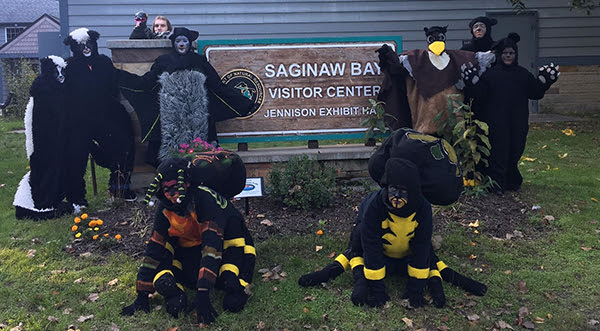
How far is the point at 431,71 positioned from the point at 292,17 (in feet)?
21.1

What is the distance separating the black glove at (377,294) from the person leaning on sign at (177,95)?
279 centimetres

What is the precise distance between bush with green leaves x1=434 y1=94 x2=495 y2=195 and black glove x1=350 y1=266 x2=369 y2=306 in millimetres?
2500

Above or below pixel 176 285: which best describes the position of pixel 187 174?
above

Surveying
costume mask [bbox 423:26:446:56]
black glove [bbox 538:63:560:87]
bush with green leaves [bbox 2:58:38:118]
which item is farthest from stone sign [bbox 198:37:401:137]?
bush with green leaves [bbox 2:58:38:118]

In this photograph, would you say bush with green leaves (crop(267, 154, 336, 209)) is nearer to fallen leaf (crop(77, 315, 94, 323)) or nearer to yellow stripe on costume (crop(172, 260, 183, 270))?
yellow stripe on costume (crop(172, 260, 183, 270))

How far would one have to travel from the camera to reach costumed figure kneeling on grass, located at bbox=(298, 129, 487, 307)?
3889 mm

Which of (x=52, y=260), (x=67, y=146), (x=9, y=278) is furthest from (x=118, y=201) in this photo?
(x=9, y=278)

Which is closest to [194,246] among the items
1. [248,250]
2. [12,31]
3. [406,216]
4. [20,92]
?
[248,250]

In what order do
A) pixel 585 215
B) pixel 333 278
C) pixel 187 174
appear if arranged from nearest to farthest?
1. pixel 187 174
2. pixel 333 278
3. pixel 585 215

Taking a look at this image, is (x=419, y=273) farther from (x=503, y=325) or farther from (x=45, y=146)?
(x=45, y=146)

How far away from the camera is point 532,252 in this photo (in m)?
5.14

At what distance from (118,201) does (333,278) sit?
312 cm

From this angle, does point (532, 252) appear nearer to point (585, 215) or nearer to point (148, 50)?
point (585, 215)

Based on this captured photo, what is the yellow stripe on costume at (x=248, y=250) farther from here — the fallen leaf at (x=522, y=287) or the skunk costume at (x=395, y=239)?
the fallen leaf at (x=522, y=287)
